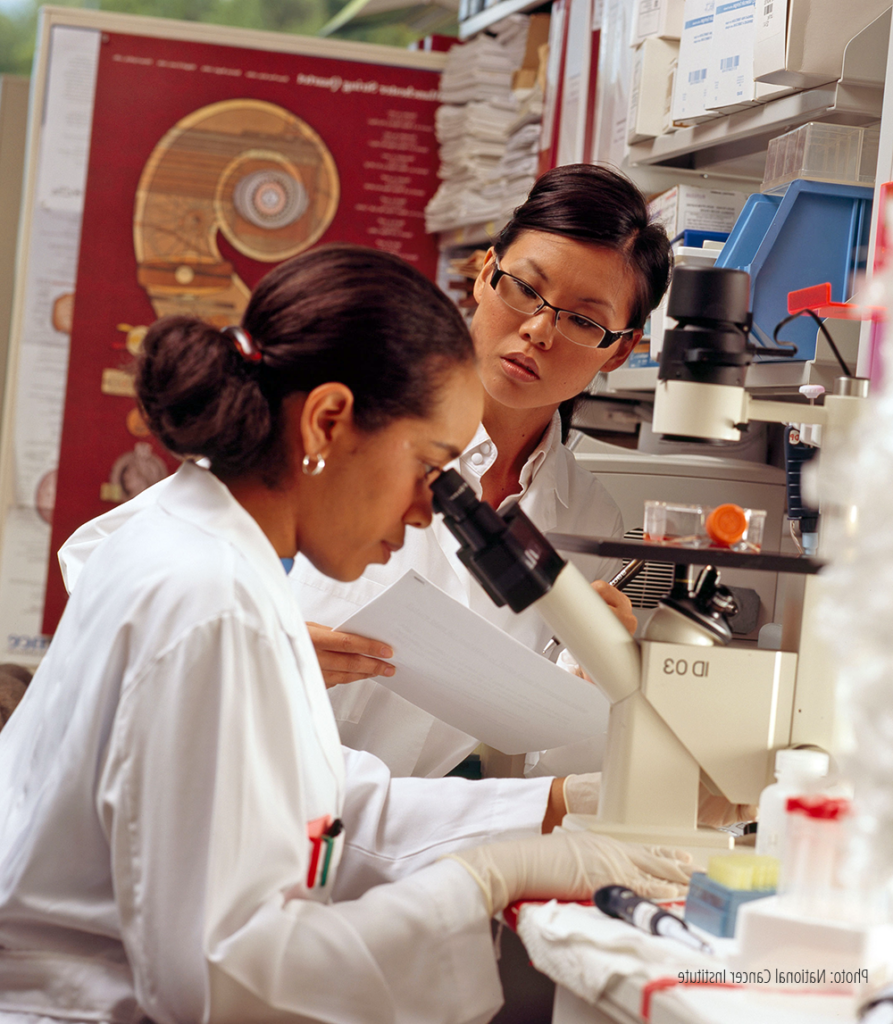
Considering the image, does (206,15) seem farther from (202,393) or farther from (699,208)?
(202,393)

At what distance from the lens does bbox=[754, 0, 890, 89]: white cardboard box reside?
5.62ft

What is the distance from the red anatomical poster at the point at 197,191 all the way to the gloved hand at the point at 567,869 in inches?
106

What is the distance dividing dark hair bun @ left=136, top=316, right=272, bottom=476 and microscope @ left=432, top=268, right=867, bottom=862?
0.20m

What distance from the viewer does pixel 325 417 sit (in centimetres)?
111

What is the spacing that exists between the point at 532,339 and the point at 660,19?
0.90m

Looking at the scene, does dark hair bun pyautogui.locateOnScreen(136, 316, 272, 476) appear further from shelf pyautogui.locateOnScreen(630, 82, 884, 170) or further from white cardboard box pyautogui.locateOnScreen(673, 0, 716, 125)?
white cardboard box pyautogui.locateOnScreen(673, 0, 716, 125)

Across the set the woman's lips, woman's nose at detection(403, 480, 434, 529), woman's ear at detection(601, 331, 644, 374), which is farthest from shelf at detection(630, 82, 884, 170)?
woman's nose at detection(403, 480, 434, 529)

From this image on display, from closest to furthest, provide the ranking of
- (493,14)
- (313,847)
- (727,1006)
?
(727,1006), (313,847), (493,14)

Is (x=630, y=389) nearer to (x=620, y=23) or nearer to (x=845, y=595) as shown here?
(x=620, y=23)

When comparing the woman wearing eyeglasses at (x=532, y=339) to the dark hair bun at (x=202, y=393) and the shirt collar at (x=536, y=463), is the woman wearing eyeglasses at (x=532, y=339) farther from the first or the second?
the dark hair bun at (x=202, y=393)

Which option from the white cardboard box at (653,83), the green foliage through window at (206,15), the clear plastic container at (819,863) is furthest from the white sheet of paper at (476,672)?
the green foliage through window at (206,15)

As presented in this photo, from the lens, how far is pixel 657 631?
114 centimetres

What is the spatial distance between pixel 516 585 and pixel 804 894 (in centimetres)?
37

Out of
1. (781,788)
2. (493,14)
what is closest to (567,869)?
(781,788)
